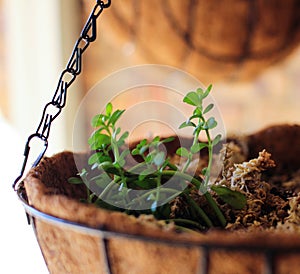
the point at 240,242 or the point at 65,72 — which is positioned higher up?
the point at 65,72

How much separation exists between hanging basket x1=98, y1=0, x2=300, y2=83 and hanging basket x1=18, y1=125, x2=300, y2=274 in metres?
0.98

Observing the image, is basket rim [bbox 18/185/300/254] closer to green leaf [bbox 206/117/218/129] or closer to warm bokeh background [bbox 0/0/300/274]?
green leaf [bbox 206/117/218/129]

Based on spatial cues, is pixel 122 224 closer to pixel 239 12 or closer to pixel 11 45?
pixel 239 12

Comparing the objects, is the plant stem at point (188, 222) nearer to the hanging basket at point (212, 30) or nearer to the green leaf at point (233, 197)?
the green leaf at point (233, 197)

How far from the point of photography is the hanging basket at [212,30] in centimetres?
137

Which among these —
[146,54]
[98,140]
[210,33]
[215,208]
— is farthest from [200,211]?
[146,54]

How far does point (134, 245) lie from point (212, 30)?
3.56 ft

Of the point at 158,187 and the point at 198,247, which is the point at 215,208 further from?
the point at 198,247

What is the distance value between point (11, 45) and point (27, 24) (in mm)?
105

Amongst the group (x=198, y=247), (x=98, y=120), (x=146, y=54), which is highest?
(x=146, y=54)

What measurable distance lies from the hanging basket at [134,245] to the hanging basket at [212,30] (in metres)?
0.98

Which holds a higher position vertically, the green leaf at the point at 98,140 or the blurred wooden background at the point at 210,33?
the blurred wooden background at the point at 210,33

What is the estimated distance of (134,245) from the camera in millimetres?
365

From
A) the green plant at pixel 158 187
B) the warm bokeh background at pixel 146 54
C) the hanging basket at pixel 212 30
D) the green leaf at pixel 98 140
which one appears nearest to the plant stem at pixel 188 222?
the green plant at pixel 158 187
